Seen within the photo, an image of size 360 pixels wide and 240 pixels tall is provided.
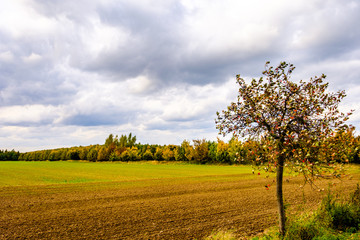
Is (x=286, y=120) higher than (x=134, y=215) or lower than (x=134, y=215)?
higher

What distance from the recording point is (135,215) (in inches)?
511

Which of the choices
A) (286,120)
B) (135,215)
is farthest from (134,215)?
(286,120)

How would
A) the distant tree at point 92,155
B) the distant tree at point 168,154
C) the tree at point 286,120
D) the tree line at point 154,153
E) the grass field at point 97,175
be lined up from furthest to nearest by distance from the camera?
1. the distant tree at point 92,155
2. the distant tree at point 168,154
3. the tree line at point 154,153
4. the grass field at point 97,175
5. the tree at point 286,120

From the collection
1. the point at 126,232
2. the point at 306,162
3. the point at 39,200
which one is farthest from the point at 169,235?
the point at 39,200

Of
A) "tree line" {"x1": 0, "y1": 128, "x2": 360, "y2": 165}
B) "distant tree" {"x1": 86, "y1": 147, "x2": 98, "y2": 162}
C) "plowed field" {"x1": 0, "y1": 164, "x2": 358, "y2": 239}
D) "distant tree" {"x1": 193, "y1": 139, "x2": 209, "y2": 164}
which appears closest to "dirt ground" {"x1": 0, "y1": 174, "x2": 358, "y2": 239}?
"plowed field" {"x1": 0, "y1": 164, "x2": 358, "y2": 239}

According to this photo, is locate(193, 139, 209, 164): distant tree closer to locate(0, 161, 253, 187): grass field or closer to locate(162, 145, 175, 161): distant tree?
locate(162, 145, 175, 161): distant tree

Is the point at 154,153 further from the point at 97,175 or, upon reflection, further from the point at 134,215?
the point at 134,215

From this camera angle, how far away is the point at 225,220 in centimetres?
1173

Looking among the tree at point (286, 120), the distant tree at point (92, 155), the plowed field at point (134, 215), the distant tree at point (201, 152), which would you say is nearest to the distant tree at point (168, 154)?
the distant tree at point (201, 152)

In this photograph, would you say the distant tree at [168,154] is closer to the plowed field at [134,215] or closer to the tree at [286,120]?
the plowed field at [134,215]

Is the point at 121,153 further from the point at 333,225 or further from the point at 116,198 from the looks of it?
the point at 333,225

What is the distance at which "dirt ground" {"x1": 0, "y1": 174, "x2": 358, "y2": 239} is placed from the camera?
10266 millimetres

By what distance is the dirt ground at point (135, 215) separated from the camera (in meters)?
10.3

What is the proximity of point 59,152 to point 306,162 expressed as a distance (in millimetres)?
149645
